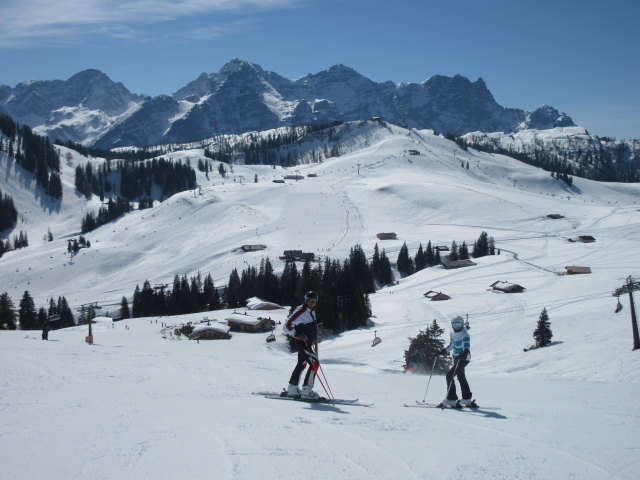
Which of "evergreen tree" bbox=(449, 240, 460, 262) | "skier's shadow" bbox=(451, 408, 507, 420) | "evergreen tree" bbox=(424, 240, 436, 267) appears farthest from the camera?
"evergreen tree" bbox=(424, 240, 436, 267)

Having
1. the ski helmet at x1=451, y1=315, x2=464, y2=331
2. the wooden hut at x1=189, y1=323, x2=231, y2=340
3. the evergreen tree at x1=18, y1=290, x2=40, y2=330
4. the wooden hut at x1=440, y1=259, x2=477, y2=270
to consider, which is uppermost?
the ski helmet at x1=451, y1=315, x2=464, y2=331

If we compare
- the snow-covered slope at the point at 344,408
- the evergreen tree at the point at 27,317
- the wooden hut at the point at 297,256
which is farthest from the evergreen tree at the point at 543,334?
the wooden hut at the point at 297,256

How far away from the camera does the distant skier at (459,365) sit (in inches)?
475

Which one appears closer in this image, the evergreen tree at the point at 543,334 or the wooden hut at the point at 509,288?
the evergreen tree at the point at 543,334

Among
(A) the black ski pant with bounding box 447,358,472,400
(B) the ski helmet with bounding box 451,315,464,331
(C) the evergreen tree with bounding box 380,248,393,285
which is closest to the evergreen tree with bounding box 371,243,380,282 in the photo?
(C) the evergreen tree with bounding box 380,248,393,285

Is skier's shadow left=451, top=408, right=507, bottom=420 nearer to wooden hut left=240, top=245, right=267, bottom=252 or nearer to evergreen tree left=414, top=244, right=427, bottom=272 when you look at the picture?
evergreen tree left=414, top=244, right=427, bottom=272

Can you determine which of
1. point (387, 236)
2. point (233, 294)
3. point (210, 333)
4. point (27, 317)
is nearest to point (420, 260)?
point (387, 236)

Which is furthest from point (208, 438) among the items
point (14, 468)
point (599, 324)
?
point (599, 324)

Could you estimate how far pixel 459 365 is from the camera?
12.2 meters

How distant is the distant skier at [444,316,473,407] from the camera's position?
12.1m

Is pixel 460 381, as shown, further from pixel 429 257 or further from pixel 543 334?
pixel 429 257

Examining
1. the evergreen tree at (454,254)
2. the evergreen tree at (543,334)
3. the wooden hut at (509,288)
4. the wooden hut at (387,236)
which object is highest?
the wooden hut at (387,236)

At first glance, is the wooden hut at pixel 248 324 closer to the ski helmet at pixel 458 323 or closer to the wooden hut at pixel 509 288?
the wooden hut at pixel 509 288

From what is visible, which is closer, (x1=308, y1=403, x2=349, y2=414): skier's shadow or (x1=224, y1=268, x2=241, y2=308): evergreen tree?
(x1=308, y1=403, x2=349, y2=414): skier's shadow
